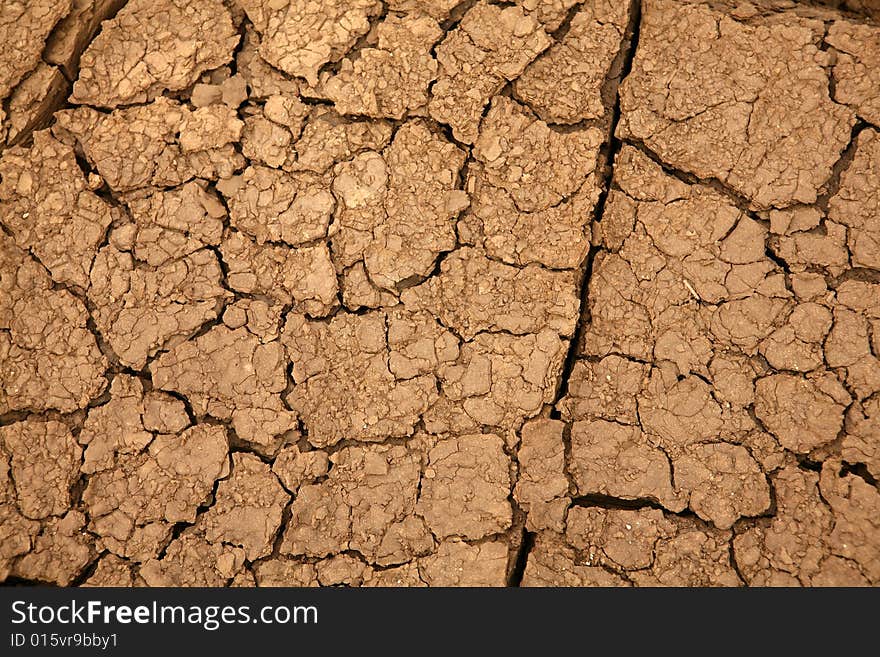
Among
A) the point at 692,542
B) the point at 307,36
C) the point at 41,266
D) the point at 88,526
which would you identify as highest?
the point at 307,36

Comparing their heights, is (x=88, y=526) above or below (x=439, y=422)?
below

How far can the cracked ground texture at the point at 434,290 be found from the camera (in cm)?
232

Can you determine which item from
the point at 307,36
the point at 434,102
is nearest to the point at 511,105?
the point at 434,102

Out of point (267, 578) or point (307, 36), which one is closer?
point (267, 578)

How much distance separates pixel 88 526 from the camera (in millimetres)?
2348

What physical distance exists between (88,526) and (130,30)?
4.47 ft

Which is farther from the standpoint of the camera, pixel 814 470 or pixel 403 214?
pixel 403 214

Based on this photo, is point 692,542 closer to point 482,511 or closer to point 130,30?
point 482,511

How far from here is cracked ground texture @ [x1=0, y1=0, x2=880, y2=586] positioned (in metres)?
2.32

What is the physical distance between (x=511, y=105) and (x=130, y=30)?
3.56ft

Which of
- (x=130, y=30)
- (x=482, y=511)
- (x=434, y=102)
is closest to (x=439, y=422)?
(x=482, y=511)

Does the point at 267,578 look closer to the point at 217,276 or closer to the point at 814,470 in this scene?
the point at 217,276

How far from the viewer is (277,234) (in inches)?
95.8

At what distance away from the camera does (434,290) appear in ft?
7.91
